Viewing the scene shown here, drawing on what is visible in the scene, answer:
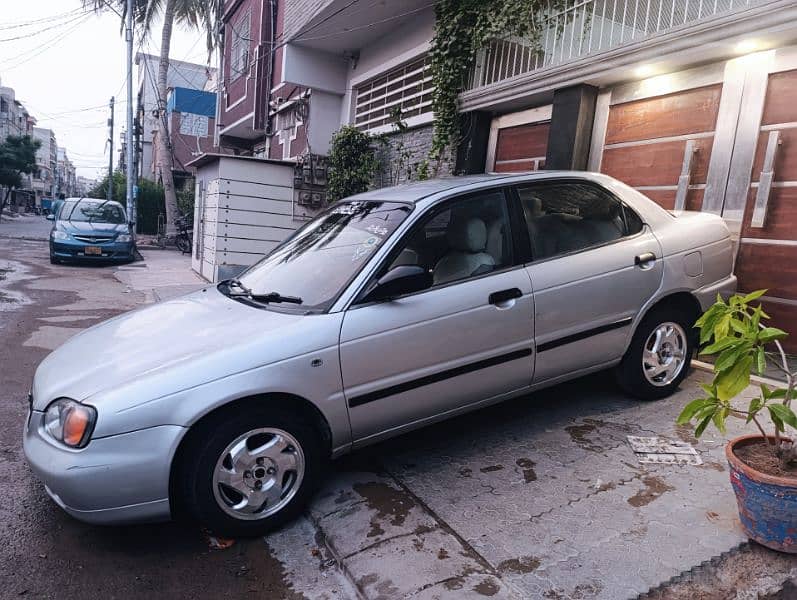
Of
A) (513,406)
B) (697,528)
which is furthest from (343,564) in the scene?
(513,406)

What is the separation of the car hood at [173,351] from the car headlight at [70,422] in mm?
46

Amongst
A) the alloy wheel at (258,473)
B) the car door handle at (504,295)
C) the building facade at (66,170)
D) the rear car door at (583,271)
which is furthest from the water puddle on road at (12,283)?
the building facade at (66,170)

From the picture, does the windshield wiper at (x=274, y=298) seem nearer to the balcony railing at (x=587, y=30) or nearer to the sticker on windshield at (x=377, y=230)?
the sticker on windshield at (x=377, y=230)

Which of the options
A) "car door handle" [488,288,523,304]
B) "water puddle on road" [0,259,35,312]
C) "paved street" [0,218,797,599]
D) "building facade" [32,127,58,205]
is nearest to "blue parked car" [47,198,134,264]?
"water puddle on road" [0,259,35,312]

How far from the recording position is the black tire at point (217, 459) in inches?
102

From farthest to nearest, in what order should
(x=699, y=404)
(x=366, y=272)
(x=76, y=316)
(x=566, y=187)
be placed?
(x=76, y=316), (x=566, y=187), (x=366, y=272), (x=699, y=404)

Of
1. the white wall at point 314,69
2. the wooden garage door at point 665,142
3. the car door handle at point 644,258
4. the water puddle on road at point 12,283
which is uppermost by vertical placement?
the white wall at point 314,69

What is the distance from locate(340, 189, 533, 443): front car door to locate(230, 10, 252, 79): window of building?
15.8m

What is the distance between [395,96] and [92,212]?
871 centimetres

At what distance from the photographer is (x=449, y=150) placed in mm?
8648

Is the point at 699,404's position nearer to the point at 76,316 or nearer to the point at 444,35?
the point at 444,35

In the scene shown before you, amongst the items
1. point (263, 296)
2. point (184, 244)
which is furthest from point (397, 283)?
point (184, 244)

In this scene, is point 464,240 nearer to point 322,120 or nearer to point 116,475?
point 116,475

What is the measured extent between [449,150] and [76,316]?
586cm
